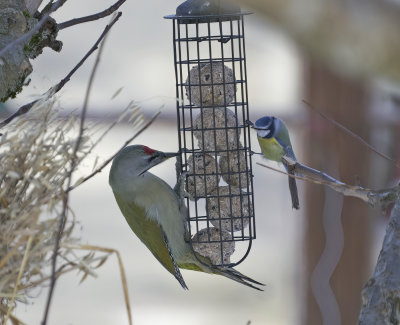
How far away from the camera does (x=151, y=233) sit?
10.0 ft

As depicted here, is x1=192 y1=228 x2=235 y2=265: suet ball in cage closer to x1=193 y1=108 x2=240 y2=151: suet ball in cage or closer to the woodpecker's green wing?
the woodpecker's green wing

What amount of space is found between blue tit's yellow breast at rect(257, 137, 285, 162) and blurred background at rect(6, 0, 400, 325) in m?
0.45

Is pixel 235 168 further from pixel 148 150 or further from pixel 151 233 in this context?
pixel 151 233

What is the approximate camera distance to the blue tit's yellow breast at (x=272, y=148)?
143 inches

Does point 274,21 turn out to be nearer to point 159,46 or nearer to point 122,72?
point 122,72

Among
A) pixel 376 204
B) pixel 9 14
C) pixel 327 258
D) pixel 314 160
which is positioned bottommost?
pixel 327 258

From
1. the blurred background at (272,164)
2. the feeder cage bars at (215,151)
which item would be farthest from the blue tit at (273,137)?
the feeder cage bars at (215,151)

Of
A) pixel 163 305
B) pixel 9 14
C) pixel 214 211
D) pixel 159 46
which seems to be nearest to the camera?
pixel 9 14

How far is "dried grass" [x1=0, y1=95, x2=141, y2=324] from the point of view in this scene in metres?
1.58

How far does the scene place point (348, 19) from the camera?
97cm

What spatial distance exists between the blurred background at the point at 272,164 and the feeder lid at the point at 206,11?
0.48 ft

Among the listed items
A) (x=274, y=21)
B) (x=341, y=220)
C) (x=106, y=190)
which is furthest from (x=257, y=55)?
(x=274, y=21)

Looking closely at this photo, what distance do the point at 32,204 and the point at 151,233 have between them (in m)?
1.38

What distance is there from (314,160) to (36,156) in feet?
9.56
